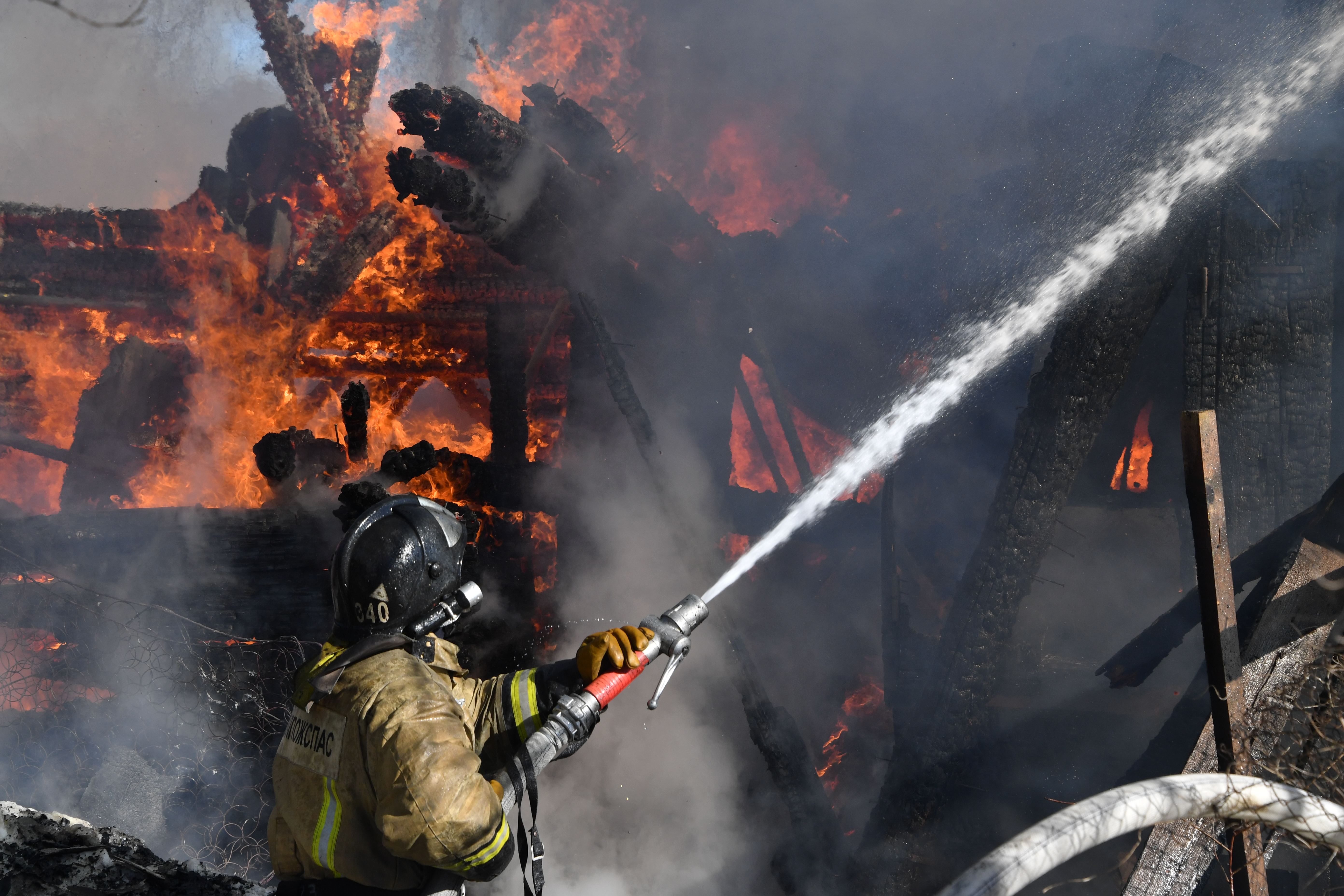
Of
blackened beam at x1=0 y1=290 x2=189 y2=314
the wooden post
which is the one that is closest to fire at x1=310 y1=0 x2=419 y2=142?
blackened beam at x1=0 y1=290 x2=189 y2=314

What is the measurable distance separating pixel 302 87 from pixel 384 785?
846 centimetres

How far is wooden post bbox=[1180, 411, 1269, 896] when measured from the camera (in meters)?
3.09

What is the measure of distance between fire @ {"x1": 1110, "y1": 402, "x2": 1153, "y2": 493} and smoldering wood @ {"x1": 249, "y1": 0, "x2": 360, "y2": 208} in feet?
28.9

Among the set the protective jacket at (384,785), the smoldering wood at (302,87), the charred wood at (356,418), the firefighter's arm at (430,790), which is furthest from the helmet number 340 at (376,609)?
the smoldering wood at (302,87)

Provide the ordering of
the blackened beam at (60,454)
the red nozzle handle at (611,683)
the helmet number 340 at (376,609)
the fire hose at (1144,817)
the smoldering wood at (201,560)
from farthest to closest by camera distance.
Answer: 1. the blackened beam at (60,454)
2. the smoldering wood at (201,560)
3. the red nozzle handle at (611,683)
4. the helmet number 340 at (376,609)
5. the fire hose at (1144,817)

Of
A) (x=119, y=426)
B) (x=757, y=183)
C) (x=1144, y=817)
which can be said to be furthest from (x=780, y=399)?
(x=119, y=426)

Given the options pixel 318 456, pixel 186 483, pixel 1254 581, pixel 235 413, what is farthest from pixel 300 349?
pixel 1254 581

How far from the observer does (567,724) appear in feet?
8.79

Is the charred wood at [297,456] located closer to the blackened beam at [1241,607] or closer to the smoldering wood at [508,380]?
the smoldering wood at [508,380]

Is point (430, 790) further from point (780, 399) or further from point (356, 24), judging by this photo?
point (356, 24)

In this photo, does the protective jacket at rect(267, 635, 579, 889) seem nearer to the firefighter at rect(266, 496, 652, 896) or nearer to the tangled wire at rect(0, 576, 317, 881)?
the firefighter at rect(266, 496, 652, 896)

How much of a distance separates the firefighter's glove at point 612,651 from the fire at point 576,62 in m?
7.16

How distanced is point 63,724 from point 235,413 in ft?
12.6

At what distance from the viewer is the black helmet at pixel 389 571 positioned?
2533mm
